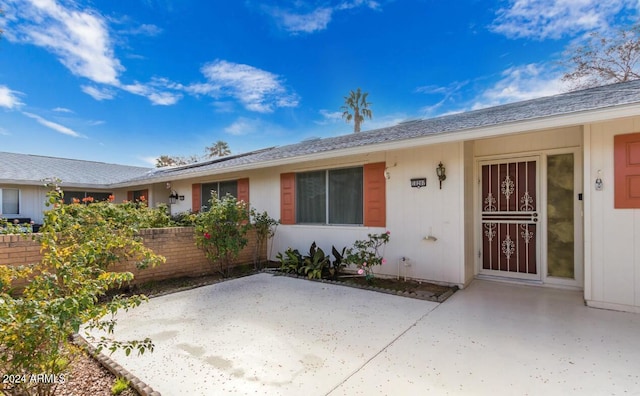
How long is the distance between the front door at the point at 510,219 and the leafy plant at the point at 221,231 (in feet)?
16.5

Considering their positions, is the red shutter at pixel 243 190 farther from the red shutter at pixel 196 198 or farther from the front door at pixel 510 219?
the front door at pixel 510 219

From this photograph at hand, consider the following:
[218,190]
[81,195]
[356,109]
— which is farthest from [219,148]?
[218,190]

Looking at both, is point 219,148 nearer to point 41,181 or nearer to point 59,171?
point 59,171

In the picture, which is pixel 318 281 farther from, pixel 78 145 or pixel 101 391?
pixel 78 145

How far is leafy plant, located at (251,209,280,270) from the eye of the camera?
23.7 ft

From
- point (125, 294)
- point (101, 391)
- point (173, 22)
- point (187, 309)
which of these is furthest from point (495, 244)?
point (173, 22)

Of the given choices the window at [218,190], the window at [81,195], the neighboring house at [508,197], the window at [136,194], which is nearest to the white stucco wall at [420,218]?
the neighboring house at [508,197]

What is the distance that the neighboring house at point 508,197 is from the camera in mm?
3846

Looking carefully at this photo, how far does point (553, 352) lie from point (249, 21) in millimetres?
10802

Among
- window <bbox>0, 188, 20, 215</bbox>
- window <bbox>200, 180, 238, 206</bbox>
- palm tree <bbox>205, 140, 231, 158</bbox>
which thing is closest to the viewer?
window <bbox>200, 180, 238, 206</bbox>

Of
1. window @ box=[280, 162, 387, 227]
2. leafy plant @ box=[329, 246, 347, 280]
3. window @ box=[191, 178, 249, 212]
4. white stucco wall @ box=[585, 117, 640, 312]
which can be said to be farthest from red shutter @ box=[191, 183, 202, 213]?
white stucco wall @ box=[585, 117, 640, 312]

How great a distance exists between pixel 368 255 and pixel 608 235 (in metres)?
3.57

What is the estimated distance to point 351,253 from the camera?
6.20 meters

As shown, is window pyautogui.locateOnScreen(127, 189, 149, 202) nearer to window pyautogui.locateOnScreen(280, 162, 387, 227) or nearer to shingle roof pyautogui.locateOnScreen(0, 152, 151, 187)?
shingle roof pyautogui.locateOnScreen(0, 152, 151, 187)
